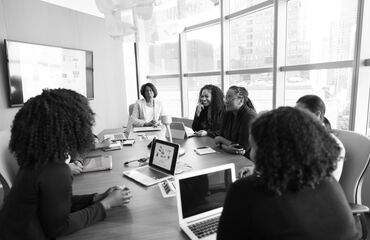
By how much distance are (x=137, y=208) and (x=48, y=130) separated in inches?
23.2

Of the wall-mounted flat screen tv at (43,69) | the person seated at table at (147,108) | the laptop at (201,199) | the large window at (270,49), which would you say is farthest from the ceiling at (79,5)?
the laptop at (201,199)

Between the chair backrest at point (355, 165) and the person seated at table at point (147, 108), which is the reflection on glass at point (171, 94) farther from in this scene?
the chair backrest at point (355, 165)

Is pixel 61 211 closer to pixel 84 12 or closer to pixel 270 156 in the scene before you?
pixel 270 156

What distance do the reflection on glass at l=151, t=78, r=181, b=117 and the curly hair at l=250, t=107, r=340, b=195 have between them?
455cm

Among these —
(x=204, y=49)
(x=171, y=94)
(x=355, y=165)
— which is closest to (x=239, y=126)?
(x=355, y=165)

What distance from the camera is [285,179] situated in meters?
0.76

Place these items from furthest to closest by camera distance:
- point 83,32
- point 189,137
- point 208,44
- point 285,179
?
point 208,44 < point 83,32 < point 189,137 < point 285,179

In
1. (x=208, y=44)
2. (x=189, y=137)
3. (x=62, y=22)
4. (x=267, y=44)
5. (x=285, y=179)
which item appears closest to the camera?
(x=285, y=179)

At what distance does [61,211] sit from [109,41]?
4260 mm

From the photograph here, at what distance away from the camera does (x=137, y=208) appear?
1.30m

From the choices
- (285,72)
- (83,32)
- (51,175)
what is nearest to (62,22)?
(83,32)

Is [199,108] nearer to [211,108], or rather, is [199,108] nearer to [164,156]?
[211,108]

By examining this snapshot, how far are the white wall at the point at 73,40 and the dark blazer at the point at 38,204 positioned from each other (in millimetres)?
2632

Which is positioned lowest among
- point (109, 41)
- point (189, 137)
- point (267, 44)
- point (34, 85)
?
point (189, 137)
